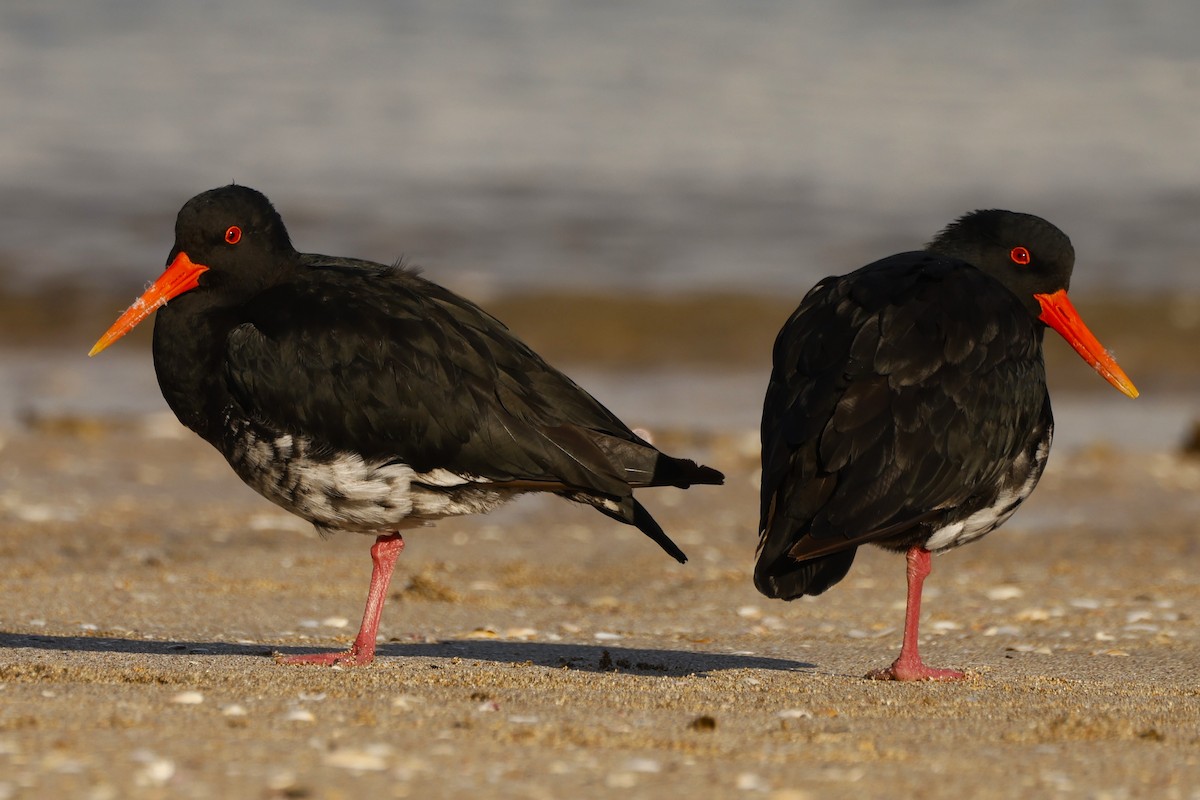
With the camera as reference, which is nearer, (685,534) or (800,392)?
(800,392)

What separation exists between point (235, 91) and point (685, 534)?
63.0 feet

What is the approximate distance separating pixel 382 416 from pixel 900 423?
1774 millimetres

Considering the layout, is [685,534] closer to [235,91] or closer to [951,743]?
[951,743]

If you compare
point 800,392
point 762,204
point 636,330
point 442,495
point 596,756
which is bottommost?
point 596,756

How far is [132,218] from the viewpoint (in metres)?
20.2

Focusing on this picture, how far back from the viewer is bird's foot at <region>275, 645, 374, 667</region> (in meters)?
5.65

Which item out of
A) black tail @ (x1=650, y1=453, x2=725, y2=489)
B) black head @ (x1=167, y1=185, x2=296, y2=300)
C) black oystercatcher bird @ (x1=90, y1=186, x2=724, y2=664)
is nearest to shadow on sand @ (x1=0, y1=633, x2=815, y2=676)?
black oystercatcher bird @ (x1=90, y1=186, x2=724, y2=664)

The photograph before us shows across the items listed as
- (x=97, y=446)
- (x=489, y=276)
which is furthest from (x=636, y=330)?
(x=97, y=446)

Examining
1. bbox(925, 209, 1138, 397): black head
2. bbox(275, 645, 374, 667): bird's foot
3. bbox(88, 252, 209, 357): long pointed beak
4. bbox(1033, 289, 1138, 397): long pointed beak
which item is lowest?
bbox(275, 645, 374, 667): bird's foot

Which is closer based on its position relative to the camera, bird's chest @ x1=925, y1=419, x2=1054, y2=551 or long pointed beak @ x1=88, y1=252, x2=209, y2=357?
bird's chest @ x1=925, y1=419, x2=1054, y2=551

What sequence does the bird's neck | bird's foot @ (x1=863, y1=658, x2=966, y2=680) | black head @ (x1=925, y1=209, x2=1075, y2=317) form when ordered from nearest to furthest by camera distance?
1. bird's foot @ (x1=863, y1=658, x2=966, y2=680)
2. the bird's neck
3. black head @ (x1=925, y1=209, x2=1075, y2=317)

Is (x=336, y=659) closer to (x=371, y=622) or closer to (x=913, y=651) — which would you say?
(x=371, y=622)

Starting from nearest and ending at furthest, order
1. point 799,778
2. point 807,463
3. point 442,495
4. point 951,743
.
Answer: point 799,778
point 951,743
point 807,463
point 442,495

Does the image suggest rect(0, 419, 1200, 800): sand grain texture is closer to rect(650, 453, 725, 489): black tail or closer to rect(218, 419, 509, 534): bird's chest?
rect(218, 419, 509, 534): bird's chest
